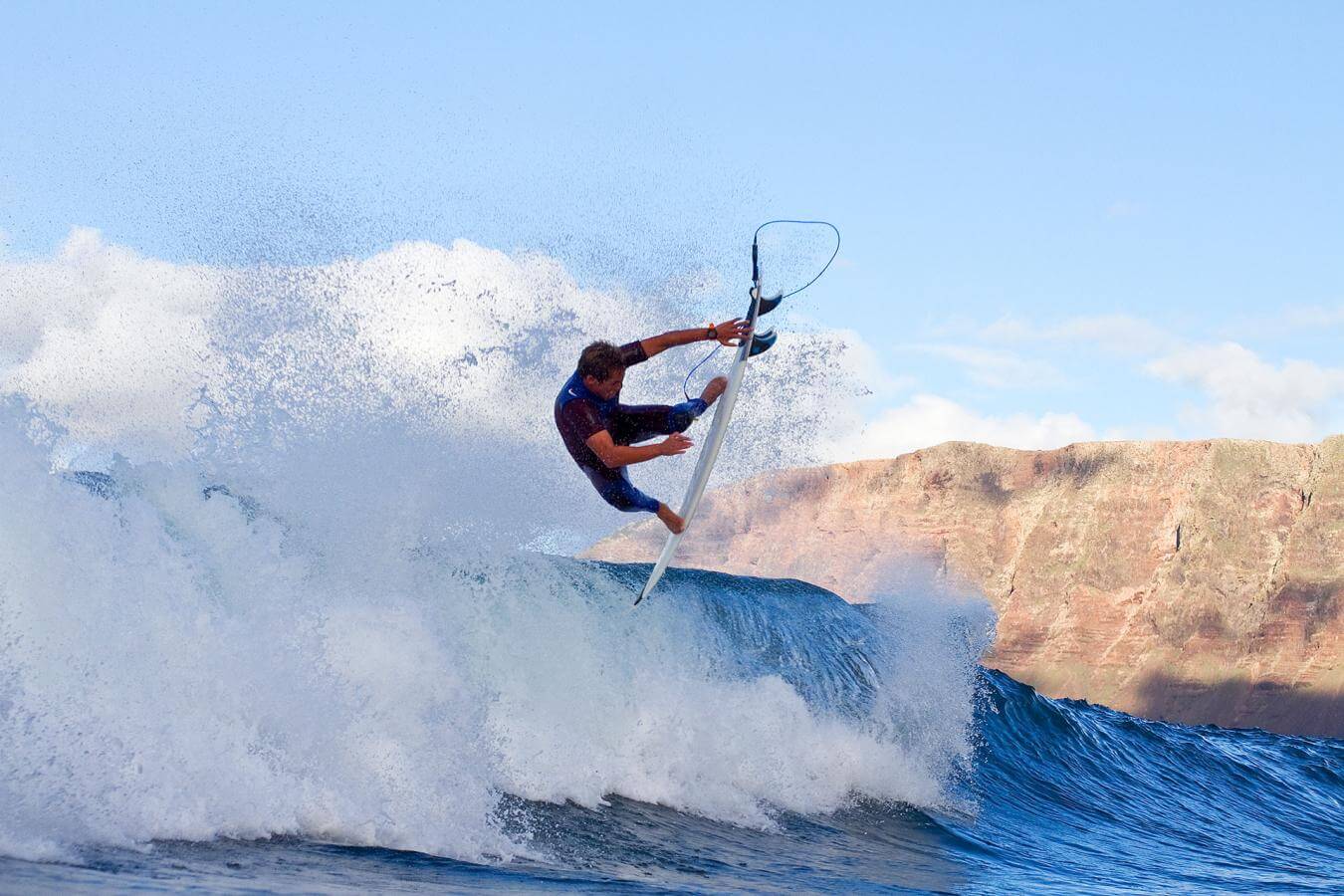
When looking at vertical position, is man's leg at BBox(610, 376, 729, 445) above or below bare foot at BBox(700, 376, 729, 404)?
below

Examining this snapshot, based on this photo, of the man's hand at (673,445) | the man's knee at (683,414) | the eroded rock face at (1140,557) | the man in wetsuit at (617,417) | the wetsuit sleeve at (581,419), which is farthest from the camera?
the eroded rock face at (1140,557)

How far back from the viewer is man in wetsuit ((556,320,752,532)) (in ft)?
20.3

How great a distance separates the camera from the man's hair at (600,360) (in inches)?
249

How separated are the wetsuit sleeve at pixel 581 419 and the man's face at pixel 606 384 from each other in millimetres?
89

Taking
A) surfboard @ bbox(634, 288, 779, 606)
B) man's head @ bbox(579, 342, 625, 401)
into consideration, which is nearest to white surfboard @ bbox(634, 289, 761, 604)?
surfboard @ bbox(634, 288, 779, 606)

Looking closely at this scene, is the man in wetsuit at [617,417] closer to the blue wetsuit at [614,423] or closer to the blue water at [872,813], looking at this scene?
the blue wetsuit at [614,423]

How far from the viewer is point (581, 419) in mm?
6332

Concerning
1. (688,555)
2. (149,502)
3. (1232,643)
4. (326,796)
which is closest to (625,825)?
(326,796)

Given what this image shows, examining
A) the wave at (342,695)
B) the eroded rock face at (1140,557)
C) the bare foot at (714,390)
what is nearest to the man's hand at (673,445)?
the bare foot at (714,390)

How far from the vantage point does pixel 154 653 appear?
550 cm

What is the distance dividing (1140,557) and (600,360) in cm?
5291

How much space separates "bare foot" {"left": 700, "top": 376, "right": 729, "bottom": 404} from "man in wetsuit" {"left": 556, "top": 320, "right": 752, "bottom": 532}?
0.16m

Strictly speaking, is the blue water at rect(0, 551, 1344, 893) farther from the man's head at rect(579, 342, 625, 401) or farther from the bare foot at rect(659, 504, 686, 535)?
the man's head at rect(579, 342, 625, 401)

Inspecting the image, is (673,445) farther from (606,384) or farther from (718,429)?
(718,429)
